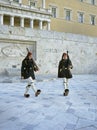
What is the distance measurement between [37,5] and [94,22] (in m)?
13.6

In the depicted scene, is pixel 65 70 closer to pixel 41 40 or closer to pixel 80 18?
pixel 41 40

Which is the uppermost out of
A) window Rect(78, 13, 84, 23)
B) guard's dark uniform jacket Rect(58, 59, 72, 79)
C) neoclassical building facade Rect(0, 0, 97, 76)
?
Answer: window Rect(78, 13, 84, 23)

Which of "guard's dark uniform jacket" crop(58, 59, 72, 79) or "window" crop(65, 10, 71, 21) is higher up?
"window" crop(65, 10, 71, 21)

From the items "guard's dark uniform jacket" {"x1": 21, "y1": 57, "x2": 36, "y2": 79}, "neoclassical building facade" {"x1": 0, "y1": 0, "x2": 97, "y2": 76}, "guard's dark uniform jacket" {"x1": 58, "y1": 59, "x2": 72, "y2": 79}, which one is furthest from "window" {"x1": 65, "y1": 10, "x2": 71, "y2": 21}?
"guard's dark uniform jacket" {"x1": 21, "y1": 57, "x2": 36, "y2": 79}

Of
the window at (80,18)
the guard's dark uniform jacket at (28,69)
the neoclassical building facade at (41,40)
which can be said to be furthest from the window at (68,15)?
the guard's dark uniform jacket at (28,69)

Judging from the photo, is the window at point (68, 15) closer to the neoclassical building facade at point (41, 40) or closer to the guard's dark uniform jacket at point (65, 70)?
the neoclassical building facade at point (41, 40)

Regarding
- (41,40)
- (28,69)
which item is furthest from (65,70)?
(41,40)

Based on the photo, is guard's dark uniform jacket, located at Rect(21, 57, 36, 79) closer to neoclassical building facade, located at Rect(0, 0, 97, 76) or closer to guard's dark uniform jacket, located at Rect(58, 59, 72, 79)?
guard's dark uniform jacket, located at Rect(58, 59, 72, 79)

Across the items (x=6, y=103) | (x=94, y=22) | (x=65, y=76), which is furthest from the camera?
(x=94, y=22)

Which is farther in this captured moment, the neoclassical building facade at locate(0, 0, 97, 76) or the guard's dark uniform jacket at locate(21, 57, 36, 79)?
the neoclassical building facade at locate(0, 0, 97, 76)

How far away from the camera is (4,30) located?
17.4 metres

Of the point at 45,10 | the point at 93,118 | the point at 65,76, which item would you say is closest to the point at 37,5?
the point at 45,10

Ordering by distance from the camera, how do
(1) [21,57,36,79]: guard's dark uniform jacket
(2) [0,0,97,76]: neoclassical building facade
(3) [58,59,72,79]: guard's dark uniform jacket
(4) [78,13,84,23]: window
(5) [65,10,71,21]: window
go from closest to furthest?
(1) [21,57,36,79]: guard's dark uniform jacket
(3) [58,59,72,79]: guard's dark uniform jacket
(2) [0,0,97,76]: neoclassical building facade
(5) [65,10,71,21]: window
(4) [78,13,84,23]: window

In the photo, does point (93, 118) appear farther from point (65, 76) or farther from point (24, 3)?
point (24, 3)
